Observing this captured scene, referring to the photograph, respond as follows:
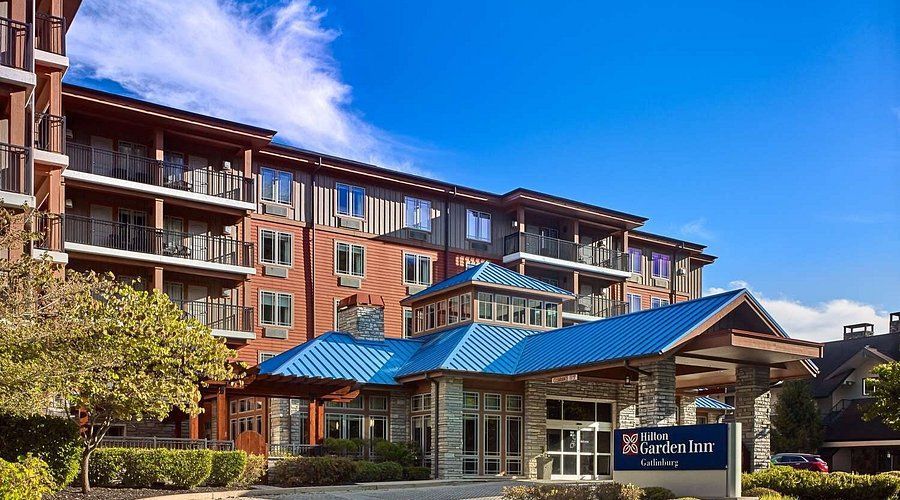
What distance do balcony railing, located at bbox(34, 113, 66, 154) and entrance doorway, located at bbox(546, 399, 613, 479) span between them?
1692 cm

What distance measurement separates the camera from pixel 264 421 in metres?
33.4

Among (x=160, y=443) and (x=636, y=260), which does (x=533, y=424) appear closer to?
(x=160, y=443)

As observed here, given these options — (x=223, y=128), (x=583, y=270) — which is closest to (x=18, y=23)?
(x=223, y=128)

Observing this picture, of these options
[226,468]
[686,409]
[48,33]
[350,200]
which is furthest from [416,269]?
[226,468]

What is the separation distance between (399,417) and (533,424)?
4420mm

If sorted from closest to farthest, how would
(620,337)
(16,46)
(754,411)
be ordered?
(16,46) → (754,411) → (620,337)

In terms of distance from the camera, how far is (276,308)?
41.4 metres

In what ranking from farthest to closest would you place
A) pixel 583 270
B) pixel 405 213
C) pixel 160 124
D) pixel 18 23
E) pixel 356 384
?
pixel 583 270 < pixel 405 213 < pixel 160 124 < pixel 356 384 < pixel 18 23

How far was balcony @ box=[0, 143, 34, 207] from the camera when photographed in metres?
25.7

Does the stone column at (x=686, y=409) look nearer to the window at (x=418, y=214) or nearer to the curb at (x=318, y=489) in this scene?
the curb at (x=318, y=489)

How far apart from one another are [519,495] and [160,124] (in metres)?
23.0

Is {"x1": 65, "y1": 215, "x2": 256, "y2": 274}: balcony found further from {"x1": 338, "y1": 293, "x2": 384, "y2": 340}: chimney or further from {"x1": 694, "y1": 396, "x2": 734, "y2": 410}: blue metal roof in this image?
{"x1": 694, "y1": 396, "x2": 734, "y2": 410}: blue metal roof

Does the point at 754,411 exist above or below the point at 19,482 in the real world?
below

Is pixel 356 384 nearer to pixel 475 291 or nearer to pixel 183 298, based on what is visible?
pixel 475 291
